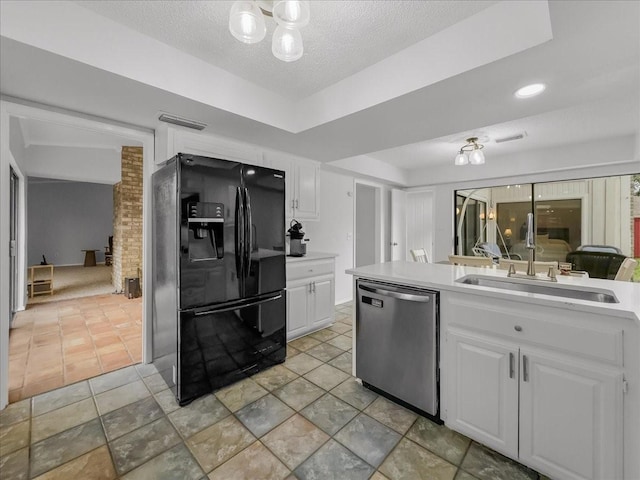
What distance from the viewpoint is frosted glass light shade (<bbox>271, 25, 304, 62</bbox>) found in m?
1.46

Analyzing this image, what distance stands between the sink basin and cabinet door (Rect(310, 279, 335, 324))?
1.79 m

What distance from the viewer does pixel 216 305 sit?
2.17 meters

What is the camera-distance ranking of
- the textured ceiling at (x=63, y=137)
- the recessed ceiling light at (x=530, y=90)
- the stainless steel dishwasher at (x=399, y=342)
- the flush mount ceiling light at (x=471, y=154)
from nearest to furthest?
the stainless steel dishwasher at (x=399, y=342) → the recessed ceiling light at (x=530, y=90) → the flush mount ceiling light at (x=471, y=154) → the textured ceiling at (x=63, y=137)

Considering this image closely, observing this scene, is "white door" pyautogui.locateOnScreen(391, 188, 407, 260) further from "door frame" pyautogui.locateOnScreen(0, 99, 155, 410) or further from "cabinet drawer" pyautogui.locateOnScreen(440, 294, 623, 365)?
"door frame" pyautogui.locateOnScreen(0, 99, 155, 410)

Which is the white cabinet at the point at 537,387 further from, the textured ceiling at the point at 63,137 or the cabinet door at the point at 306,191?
the textured ceiling at the point at 63,137

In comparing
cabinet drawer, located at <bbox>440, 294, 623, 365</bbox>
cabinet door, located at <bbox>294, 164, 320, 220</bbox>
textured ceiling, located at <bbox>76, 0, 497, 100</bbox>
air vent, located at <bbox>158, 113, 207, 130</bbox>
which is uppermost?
textured ceiling, located at <bbox>76, 0, 497, 100</bbox>

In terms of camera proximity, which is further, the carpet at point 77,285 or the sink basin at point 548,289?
the carpet at point 77,285

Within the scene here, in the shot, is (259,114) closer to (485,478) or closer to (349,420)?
(349,420)

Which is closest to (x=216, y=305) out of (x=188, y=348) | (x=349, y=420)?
(x=188, y=348)

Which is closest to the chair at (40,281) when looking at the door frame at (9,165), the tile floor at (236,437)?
the door frame at (9,165)

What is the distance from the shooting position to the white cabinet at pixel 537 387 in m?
1.24

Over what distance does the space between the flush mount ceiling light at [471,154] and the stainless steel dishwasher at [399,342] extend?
258 cm

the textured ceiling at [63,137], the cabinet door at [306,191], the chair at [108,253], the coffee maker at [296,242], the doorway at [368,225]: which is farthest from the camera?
the chair at [108,253]

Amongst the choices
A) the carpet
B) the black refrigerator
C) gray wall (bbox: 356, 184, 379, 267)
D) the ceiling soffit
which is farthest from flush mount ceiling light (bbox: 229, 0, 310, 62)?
the carpet
